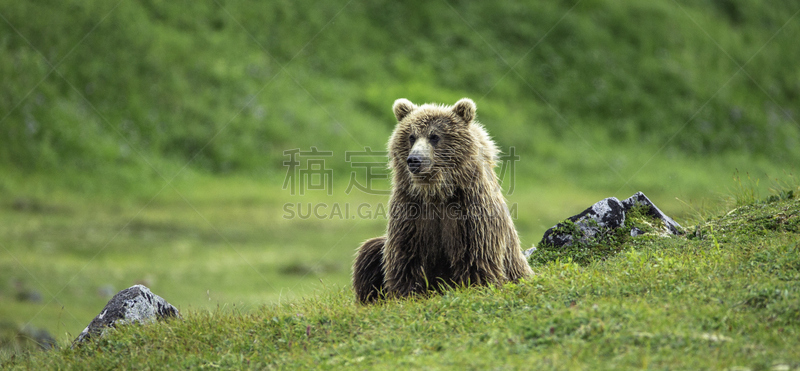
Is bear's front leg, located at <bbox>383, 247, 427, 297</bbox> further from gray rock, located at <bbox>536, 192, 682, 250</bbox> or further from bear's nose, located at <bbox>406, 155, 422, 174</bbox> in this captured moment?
gray rock, located at <bbox>536, 192, 682, 250</bbox>

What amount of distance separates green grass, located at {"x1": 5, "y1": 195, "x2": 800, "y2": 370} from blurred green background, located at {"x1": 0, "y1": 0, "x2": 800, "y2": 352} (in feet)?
40.1

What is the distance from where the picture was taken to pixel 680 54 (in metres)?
39.8

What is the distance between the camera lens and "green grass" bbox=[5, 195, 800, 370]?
18.0 ft

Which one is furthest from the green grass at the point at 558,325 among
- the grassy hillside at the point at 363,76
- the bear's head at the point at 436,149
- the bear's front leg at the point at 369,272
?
the grassy hillside at the point at 363,76

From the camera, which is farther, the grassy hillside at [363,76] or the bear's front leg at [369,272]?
the grassy hillside at [363,76]

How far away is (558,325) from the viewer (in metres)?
6.06

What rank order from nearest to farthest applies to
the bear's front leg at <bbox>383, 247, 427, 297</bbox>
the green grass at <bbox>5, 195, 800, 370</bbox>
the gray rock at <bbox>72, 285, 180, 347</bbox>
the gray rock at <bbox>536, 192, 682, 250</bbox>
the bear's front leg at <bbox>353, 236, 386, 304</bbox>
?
the green grass at <bbox>5, 195, 800, 370</bbox> → the gray rock at <bbox>72, 285, 180, 347</bbox> → the bear's front leg at <bbox>383, 247, 427, 297</bbox> → the bear's front leg at <bbox>353, 236, 386, 304</bbox> → the gray rock at <bbox>536, 192, 682, 250</bbox>

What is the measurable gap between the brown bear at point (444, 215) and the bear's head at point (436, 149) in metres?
0.01

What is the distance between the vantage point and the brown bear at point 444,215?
8.14m

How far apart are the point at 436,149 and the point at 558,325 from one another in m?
3.13

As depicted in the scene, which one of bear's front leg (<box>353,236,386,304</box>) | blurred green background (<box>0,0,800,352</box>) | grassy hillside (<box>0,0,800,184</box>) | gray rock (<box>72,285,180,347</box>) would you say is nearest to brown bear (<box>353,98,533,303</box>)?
bear's front leg (<box>353,236,386,304</box>)

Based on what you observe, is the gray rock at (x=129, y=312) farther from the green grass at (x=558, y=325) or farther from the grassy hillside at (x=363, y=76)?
the grassy hillside at (x=363, y=76)

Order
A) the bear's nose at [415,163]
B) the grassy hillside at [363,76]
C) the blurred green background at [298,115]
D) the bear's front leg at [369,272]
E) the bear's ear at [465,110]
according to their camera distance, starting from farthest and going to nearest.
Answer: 1. the grassy hillside at [363,76]
2. the blurred green background at [298,115]
3. the bear's front leg at [369,272]
4. the bear's ear at [465,110]
5. the bear's nose at [415,163]

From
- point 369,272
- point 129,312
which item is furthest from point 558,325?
point 129,312
